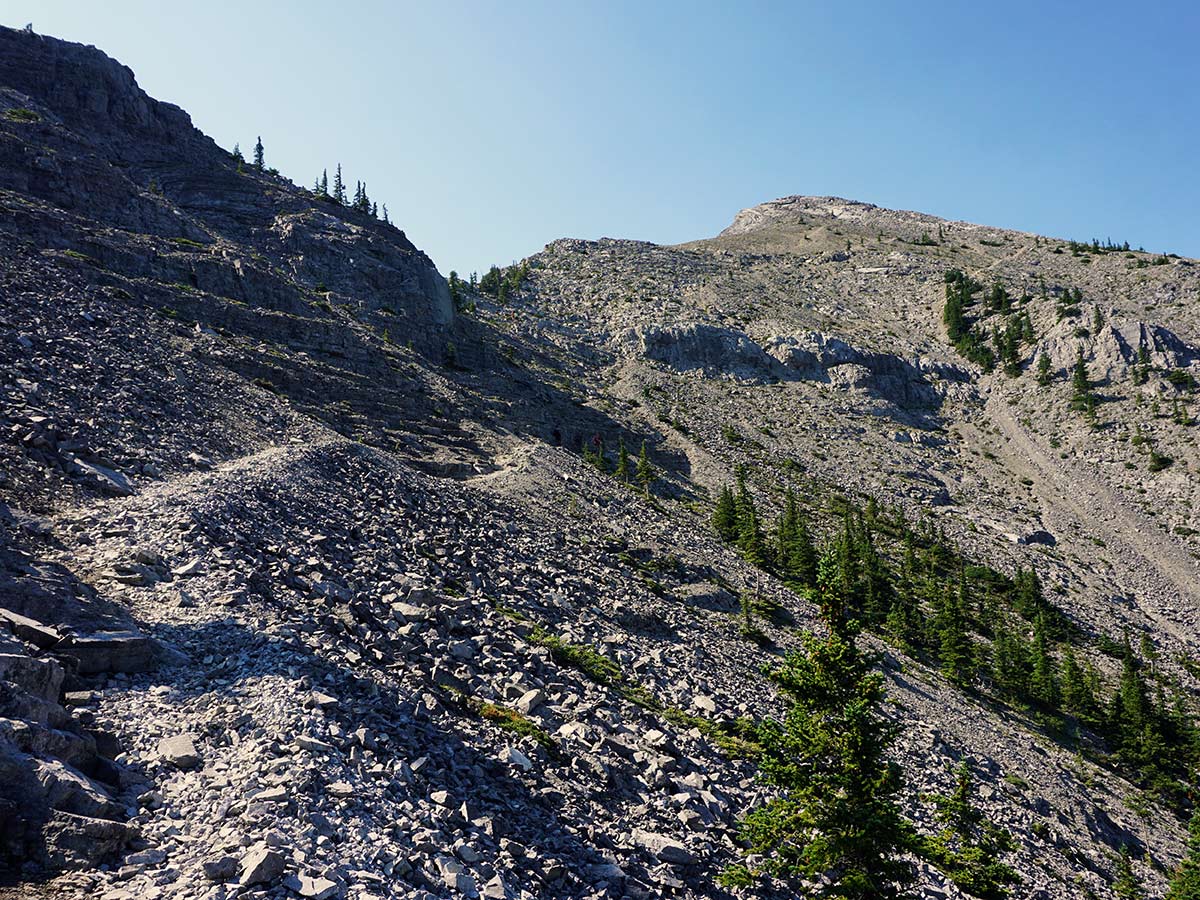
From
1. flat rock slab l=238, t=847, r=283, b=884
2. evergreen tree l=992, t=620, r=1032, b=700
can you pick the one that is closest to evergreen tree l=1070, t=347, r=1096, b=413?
evergreen tree l=992, t=620, r=1032, b=700

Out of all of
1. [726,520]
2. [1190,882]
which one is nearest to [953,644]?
[726,520]

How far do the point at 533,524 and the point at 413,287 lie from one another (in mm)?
58162

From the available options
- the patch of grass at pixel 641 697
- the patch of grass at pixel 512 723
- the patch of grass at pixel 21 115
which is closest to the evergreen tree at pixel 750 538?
the patch of grass at pixel 641 697

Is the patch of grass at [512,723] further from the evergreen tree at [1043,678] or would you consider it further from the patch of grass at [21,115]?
the patch of grass at [21,115]

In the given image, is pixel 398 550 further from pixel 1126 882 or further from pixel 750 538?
pixel 1126 882

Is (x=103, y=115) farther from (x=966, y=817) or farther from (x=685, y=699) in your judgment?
(x=966, y=817)

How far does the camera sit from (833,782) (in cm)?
1698

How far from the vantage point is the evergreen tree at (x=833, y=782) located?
16.4 metres

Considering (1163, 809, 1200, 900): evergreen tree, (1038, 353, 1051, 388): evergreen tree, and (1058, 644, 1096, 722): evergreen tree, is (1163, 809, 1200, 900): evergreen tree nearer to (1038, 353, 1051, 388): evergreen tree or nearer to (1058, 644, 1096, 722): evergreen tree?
(1058, 644, 1096, 722): evergreen tree

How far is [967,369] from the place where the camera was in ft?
441

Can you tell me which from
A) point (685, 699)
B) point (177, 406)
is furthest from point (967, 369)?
point (177, 406)

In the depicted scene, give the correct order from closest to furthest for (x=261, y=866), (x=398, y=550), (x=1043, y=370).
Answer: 1. (x=261, y=866)
2. (x=398, y=550)
3. (x=1043, y=370)

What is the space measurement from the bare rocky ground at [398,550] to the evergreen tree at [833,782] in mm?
2399

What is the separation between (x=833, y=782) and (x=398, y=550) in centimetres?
2269
